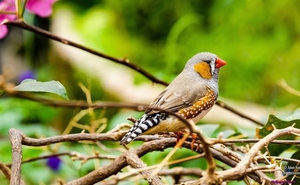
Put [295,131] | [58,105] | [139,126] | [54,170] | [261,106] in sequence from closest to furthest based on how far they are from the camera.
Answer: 1. [58,105]
2. [295,131]
3. [139,126]
4. [54,170]
5. [261,106]

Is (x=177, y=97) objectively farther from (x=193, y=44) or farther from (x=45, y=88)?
(x=193, y=44)

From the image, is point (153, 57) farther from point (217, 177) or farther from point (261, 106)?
point (217, 177)

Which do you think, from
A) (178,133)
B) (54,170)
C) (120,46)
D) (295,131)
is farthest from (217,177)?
(120,46)

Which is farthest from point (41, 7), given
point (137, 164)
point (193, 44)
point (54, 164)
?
point (193, 44)

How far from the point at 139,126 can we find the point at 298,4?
9.72ft

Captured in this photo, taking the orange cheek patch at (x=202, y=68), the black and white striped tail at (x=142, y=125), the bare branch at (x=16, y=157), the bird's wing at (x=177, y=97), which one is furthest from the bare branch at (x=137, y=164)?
the orange cheek patch at (x=202, y=68)

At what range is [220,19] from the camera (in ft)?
13.3

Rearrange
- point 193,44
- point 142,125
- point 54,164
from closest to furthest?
1. point 142,125
2. point 54,164
3. point 193,44

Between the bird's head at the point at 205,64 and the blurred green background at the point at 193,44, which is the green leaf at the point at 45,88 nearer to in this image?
the bird's head at the point at 205,64

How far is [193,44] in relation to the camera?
395 cm

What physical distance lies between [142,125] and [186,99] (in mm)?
276

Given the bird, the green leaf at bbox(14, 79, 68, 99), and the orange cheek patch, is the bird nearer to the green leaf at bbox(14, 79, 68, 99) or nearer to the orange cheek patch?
the orange cheek patch

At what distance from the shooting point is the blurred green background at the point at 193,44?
3.84 m

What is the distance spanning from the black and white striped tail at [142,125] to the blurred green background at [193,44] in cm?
199
